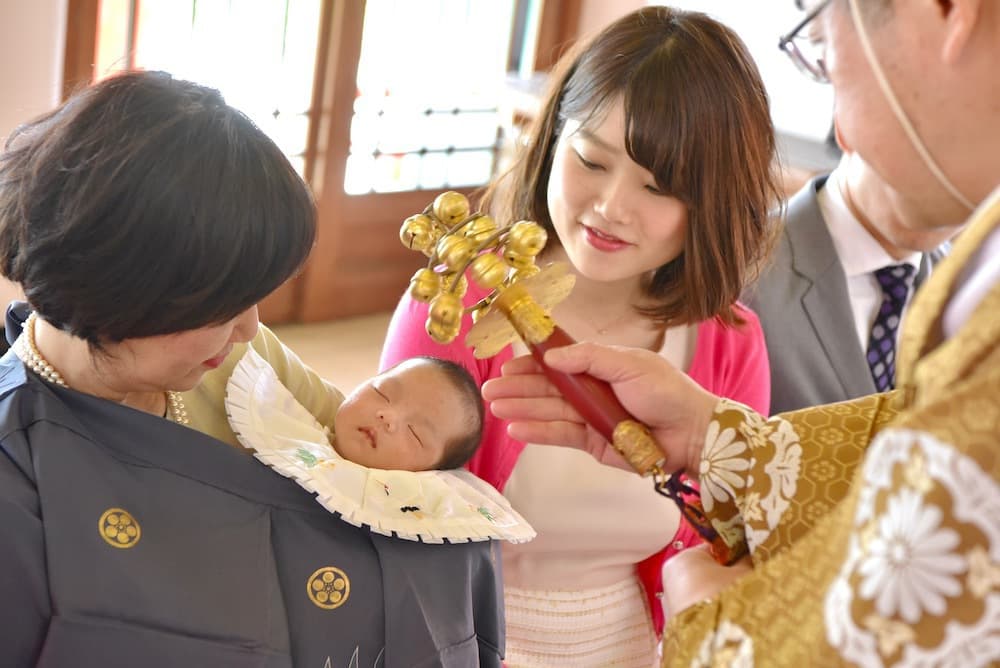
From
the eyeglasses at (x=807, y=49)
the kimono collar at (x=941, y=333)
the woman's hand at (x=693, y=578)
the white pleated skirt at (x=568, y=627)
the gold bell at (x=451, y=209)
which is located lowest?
the white pleated skirt at (x=568, y=627)

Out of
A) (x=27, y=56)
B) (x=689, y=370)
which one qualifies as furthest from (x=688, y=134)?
(x=27, y=56)

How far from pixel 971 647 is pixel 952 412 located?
0.15 m

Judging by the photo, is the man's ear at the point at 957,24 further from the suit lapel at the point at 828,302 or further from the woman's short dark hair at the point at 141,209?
the suit lapel at the point at 828,302

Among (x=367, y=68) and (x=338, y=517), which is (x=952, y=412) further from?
(x=367, y=68)

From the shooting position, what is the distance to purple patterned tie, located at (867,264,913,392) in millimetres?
2082

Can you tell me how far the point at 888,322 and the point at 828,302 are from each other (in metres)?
0.16

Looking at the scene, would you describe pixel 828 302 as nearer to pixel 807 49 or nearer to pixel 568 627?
pixel 568 627

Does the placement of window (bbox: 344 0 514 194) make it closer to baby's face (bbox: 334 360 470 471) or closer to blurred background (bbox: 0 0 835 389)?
blurred background (bbox: 0 0 835 389)

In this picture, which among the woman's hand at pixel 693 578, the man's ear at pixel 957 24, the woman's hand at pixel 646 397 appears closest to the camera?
the man's ear at pixel 957 24

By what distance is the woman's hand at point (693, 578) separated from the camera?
0.99m

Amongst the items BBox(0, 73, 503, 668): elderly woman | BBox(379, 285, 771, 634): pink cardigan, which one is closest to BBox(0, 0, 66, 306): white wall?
BBox(379, 285, 771, 634): pink cardigan

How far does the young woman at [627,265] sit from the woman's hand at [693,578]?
59 centimetres

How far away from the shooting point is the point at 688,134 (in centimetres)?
159

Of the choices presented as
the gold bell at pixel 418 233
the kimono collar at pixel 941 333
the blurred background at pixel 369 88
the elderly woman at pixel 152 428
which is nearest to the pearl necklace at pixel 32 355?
the elderly woman at pixel 152 428
